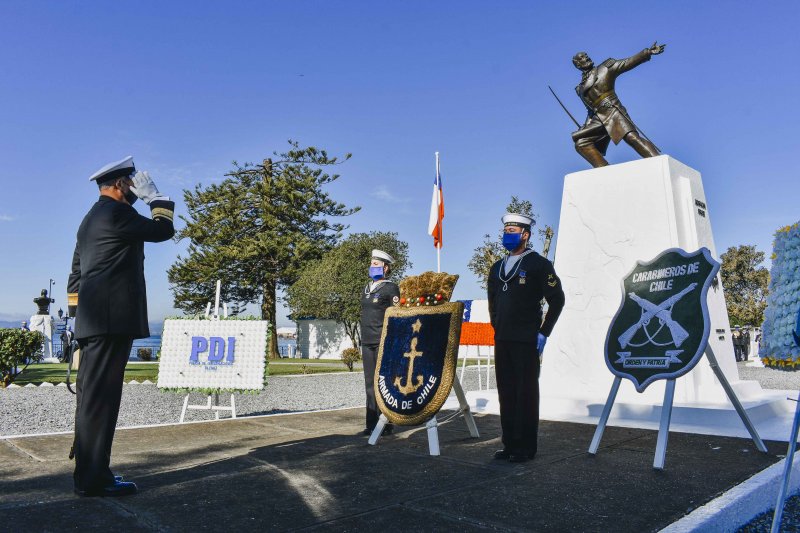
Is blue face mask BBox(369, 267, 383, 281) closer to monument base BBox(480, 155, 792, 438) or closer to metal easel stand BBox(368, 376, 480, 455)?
metal easel stand BBox(368, 376, 480, 455)

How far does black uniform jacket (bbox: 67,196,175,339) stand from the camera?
3.29 m

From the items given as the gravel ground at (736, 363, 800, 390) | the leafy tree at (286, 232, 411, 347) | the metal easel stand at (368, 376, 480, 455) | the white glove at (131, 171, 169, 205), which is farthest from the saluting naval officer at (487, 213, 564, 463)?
the leafy tree at (286, 232, 411, 347)

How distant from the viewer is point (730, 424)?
5383 millimetres

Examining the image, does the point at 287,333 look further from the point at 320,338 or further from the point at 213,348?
the point at 213,348

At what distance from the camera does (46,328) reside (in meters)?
24.4

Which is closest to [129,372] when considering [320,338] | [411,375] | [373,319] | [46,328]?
[46,328]

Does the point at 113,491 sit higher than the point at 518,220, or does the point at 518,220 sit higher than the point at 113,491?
the point at 518,220

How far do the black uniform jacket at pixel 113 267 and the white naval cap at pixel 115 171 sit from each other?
0.13m

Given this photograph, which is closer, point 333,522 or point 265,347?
point 333,522

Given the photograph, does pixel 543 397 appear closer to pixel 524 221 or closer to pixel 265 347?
pixel 524 221

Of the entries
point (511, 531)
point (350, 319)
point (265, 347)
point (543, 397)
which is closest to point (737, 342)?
point (350, 319)

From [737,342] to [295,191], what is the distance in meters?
23.5

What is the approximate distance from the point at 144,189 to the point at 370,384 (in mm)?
2913

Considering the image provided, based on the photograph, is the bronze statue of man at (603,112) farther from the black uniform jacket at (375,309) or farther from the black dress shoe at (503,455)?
the black dress shoe at (503,455)
